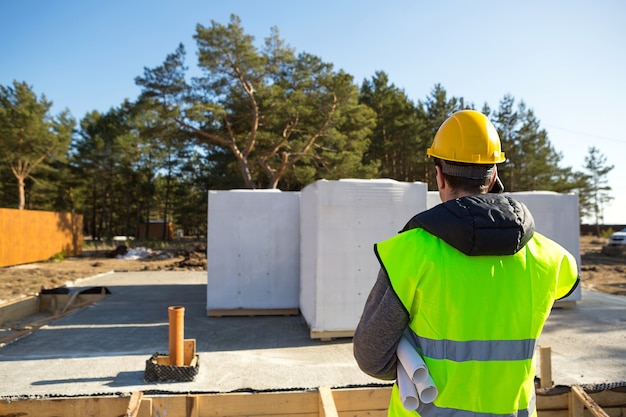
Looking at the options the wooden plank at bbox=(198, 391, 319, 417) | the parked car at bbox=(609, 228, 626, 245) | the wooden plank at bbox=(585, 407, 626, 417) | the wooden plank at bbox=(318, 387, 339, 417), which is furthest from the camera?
the parked car at bbox=(609, 228, 626, 245)

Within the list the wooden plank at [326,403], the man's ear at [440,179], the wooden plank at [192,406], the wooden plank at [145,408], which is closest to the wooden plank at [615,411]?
the wooden plank at [326,403]

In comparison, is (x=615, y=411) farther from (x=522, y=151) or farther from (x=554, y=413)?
(x=522, y=151)

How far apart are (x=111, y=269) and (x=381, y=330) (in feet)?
62.1

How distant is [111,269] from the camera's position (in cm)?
1823

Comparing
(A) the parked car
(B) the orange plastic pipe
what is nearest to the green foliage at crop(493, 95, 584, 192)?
(A) the parked car

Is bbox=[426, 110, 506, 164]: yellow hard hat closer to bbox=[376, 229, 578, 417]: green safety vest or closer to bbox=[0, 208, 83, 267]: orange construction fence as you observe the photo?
bbox=[376, 229, 578, 417]: green safety vest

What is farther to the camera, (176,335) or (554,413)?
(176,335)

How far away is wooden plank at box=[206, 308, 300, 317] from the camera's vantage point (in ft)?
26.8

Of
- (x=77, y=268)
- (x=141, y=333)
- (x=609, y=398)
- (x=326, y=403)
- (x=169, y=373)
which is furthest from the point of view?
(x=77, y=268)

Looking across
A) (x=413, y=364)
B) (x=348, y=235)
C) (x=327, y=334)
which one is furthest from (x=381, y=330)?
(x=327, y=334)

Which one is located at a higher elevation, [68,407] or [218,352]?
[68,407]

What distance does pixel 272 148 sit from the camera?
2236 cm

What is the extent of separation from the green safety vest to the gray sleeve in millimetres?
44

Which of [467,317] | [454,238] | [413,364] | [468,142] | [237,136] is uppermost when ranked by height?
[237,136]
